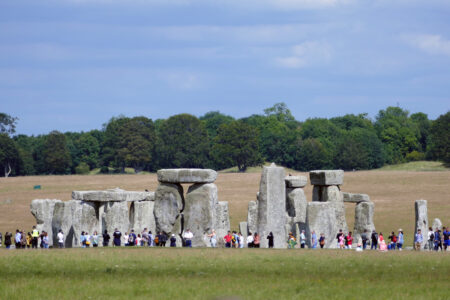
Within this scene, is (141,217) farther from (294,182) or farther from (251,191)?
(251,191)

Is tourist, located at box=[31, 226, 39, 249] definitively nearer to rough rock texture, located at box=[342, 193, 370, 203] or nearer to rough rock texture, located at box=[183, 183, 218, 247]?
rough rock texture, located at box=[183, 183, 218, 247]

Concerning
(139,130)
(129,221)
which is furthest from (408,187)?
(139,130)

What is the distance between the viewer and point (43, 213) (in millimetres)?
35125

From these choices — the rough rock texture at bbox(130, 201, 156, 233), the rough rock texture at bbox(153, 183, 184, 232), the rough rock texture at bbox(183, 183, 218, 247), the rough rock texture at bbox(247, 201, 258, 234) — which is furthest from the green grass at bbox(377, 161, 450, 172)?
the rough rock texture at bbox(183, 183, 218, 247)

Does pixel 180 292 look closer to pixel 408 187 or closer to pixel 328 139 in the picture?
pixel 408 187

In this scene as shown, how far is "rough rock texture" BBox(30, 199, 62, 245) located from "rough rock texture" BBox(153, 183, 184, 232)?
18.9 feet

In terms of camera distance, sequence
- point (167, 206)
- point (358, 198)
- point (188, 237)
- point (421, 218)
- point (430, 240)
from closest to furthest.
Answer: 1. point (188, 237)
2. point (167, 206)
3. point (430, 240)
4. point (421, 218)
5. point (358, 198)

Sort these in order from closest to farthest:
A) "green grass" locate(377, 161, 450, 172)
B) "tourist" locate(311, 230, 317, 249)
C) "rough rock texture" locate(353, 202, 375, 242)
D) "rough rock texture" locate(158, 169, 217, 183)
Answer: "tourist" locate(311, 230, 317, 249) < "rough rock texture" locate(158, 169, 217, 183) < "rough rock texture" locate(353, 202, 375, 242) < "green grass" locate(377, 161, 450, 172)

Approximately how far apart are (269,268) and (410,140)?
102m

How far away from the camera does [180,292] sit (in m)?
16.8

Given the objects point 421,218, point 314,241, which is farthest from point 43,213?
point 421,218

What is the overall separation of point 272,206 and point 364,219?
22.0 ft

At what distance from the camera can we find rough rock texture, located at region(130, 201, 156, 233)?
36406 millimetres

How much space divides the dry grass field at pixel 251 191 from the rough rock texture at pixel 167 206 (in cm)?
1175
